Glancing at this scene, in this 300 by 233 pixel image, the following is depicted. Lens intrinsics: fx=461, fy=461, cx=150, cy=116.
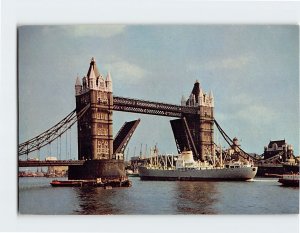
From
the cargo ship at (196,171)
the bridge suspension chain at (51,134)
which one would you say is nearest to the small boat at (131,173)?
the cargo ship at (196,171)

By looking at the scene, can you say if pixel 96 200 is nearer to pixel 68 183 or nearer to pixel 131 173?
pixel 68 183

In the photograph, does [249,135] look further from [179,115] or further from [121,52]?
[121,52]

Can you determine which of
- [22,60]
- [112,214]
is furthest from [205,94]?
[22,60]

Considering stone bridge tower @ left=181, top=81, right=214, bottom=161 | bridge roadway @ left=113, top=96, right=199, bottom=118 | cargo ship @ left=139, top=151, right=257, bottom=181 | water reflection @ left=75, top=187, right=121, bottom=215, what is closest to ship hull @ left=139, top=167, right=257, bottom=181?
cargo ship @ left=139, top=151, right=257, bottom=181

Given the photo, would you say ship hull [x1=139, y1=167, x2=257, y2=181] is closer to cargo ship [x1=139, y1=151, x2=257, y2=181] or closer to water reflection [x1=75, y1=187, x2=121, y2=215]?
cargo ship [x1=139, y1=151, x2=257, y2=181]

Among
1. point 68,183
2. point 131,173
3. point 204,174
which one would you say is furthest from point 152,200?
point 68,183
